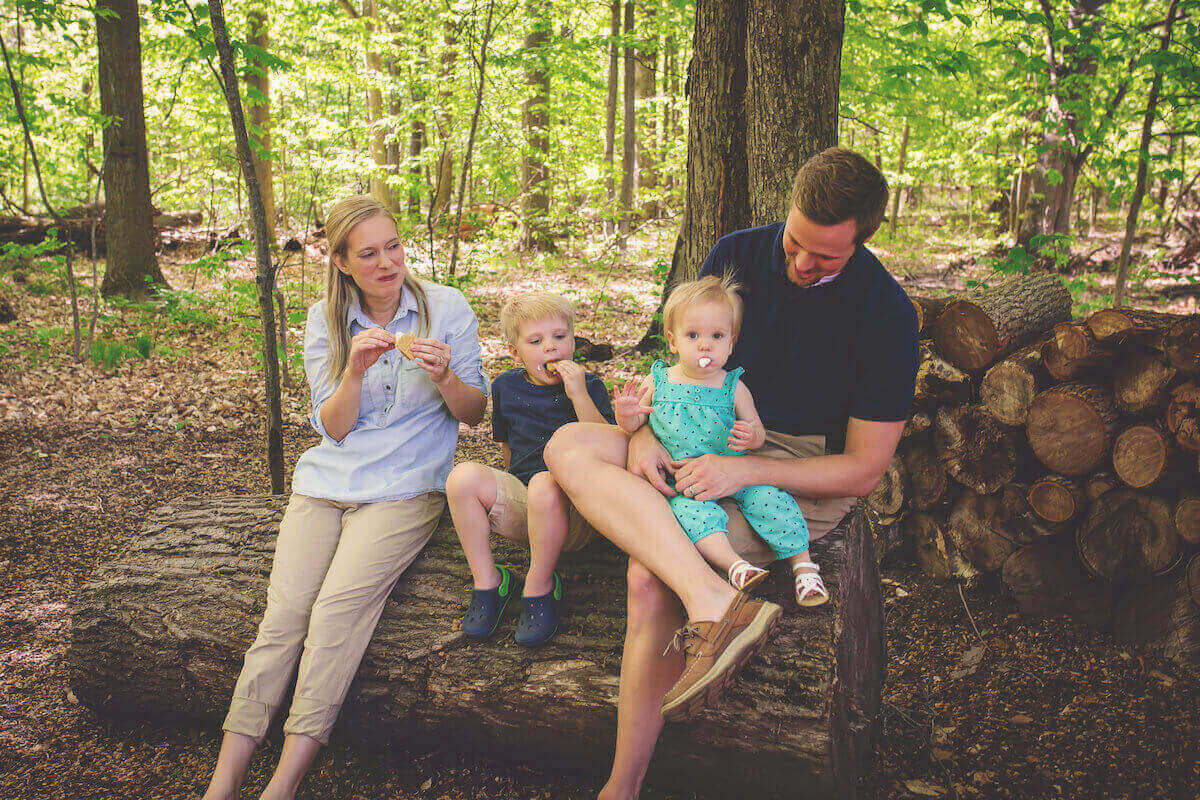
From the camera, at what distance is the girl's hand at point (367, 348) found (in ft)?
7.70

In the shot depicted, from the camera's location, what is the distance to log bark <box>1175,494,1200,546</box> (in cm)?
262

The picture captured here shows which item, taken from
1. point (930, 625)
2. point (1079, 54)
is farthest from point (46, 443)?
point (1079, 54)

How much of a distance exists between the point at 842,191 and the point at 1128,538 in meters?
2.07

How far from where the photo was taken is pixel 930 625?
3203 millimetres

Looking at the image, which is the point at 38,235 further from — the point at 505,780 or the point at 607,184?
the point at 505,780

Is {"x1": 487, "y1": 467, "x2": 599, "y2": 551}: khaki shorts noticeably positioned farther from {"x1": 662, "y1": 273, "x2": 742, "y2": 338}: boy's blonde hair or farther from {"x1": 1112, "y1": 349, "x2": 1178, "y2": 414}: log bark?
{"x1": 1112, "y1": 349, "x2": 1178, "y2": 414}: log bark

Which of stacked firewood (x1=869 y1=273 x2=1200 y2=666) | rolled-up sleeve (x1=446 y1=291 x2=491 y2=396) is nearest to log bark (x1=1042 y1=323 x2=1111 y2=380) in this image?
stacked firewood (x1=869 y1=273 x2=1200 y2=666)

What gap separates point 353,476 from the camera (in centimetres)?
253

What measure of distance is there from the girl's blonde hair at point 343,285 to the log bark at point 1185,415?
285 centimetres

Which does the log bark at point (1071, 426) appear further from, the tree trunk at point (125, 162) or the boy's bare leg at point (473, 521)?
the tree trunk at point (125, 162)

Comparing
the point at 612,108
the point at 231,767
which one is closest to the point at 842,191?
the point at 231,767

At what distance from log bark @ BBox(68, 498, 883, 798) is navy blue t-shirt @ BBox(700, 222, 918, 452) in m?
0.45

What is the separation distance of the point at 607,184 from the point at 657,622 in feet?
33.0

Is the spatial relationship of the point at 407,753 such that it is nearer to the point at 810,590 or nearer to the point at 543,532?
the point at 543,532
